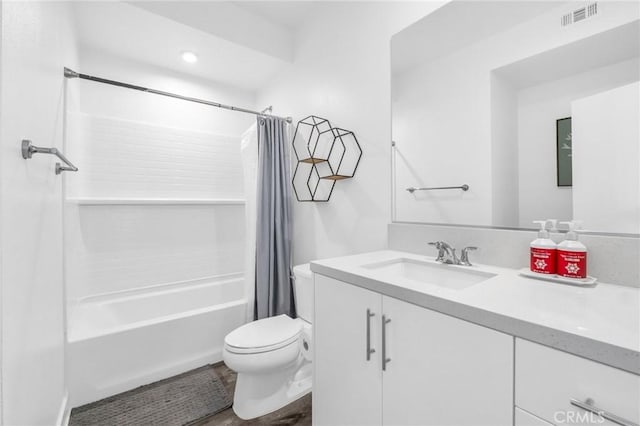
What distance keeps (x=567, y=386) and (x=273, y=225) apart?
1799mm

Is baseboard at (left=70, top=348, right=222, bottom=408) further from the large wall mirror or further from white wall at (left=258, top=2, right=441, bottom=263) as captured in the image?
the large wall mirror

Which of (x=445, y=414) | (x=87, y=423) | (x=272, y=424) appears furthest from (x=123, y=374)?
(x=445, y=414)

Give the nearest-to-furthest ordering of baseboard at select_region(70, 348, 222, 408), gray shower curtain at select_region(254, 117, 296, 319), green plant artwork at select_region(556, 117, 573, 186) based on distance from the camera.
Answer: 1. green plant artwork at select_region(556, 117, 573, 186)
2. baseboard at select_region(70, 348, 222, 408)
3. gray shower curtain at select_region(254, 117, 296, 319)

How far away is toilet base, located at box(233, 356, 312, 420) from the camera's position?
1438 millimetres

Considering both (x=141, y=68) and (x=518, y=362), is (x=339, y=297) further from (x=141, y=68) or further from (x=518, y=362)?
(x=141, y=68)

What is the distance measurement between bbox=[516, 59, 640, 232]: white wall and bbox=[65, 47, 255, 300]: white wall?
2.36m

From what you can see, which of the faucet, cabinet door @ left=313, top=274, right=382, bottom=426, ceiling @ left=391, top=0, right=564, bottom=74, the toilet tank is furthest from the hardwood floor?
ceiling @ left=391, top=0, right=564, bottom=74

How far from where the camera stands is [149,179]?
2385 millimetres

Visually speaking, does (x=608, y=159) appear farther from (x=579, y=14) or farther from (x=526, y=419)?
(x=526, y=419)

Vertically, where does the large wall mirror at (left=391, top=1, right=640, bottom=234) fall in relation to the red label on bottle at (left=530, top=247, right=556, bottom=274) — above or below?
above

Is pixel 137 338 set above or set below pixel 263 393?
above

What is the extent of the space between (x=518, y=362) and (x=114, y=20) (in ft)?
8.95

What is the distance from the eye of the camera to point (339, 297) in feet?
3.50

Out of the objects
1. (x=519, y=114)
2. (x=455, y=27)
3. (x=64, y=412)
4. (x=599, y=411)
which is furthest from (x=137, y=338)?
(x=455, y=27)
